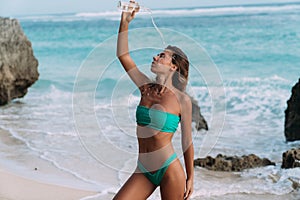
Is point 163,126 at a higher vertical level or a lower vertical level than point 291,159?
higher

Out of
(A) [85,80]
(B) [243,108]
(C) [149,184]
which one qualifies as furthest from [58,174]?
(B) [243,108]

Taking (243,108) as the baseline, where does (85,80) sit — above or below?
above

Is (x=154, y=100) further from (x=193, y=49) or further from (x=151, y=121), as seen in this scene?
(x=193, y=49)

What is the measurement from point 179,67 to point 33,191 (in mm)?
2745

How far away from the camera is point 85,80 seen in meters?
4.43

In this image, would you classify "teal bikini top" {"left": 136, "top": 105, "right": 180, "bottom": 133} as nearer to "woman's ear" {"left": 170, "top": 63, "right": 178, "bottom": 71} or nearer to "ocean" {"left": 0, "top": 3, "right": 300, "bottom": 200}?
"woman's ear" {"left": 170, "top": 63, "right": 178, "bottom": 71}

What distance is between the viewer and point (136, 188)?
377 centimetres

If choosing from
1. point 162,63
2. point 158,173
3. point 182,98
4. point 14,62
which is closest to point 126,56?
point 162,63

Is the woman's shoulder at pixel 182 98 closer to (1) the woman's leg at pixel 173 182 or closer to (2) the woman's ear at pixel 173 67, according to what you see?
(2) the woman's ear at pixel 173 67

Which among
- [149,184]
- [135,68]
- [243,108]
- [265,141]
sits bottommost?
[243,108]

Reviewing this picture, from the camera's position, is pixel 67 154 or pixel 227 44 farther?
pixel 227 44

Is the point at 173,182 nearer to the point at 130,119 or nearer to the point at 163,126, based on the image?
the point at 163,126

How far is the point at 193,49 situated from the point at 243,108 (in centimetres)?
1024

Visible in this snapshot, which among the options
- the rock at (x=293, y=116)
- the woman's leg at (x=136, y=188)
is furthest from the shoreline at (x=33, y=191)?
the rock at (x=293, y=116)
